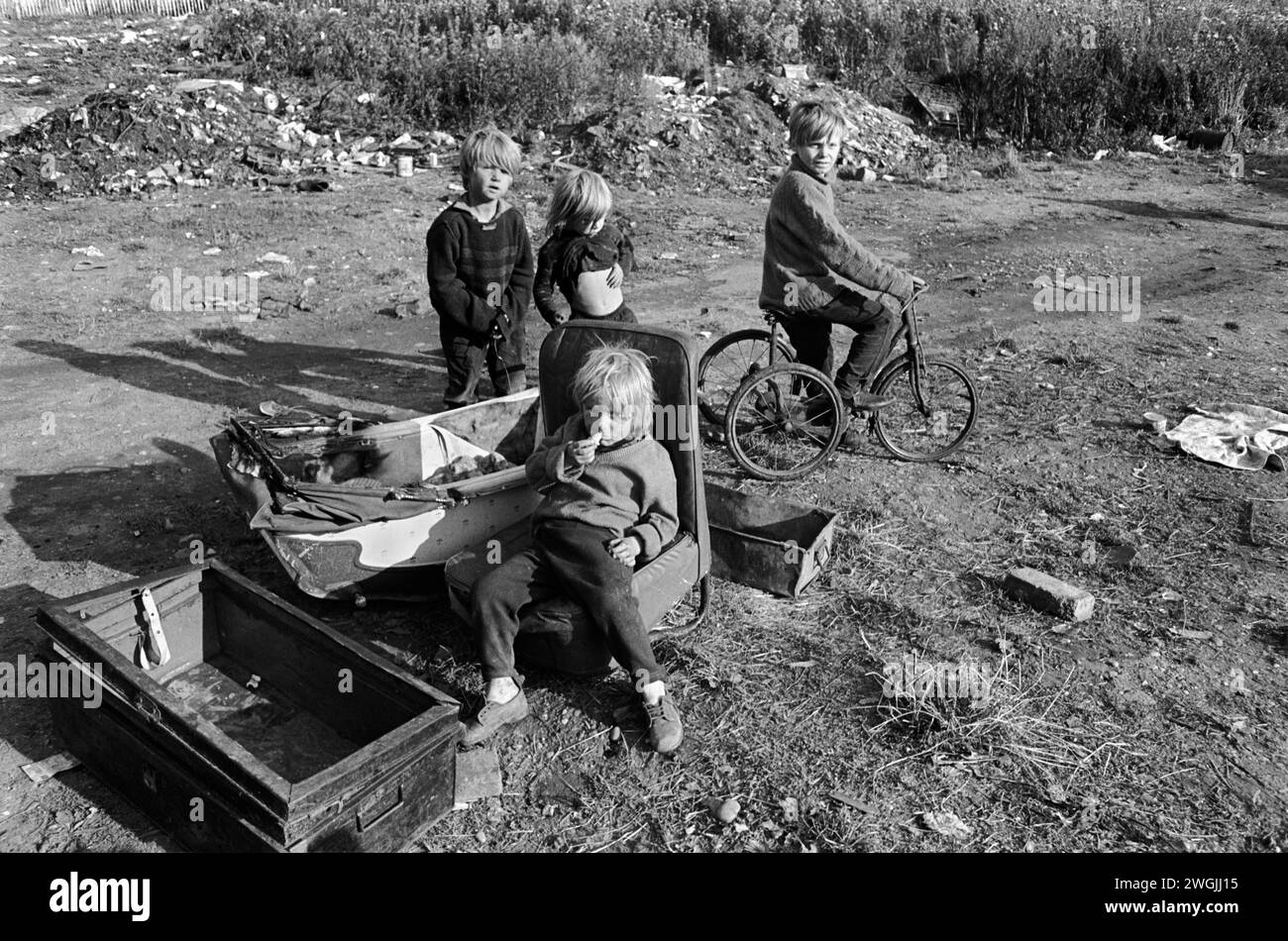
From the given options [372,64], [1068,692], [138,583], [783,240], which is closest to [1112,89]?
[372,64]

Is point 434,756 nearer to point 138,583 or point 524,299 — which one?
point 138,583

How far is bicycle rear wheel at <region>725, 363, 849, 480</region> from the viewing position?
565 centimetres

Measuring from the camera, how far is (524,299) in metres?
6.09

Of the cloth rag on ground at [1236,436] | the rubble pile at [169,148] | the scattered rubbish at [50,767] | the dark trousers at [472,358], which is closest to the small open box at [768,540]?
the dark trousers at [472,358]

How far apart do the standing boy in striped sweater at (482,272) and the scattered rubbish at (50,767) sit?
2.87 m

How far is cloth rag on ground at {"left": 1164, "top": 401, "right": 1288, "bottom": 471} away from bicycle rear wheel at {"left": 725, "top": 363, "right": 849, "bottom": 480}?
6.83 ft

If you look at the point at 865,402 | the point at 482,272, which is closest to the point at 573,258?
the point at 482,272

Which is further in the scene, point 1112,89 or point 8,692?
point 1112,89

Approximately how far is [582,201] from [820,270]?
134 cm

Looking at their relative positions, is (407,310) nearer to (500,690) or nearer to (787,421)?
(787,421)

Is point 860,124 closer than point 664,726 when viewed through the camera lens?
No

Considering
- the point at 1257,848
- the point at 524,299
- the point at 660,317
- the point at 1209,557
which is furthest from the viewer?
the point at 660,317

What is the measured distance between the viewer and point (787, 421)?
5797 mm

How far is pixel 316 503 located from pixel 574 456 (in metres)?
1.20
